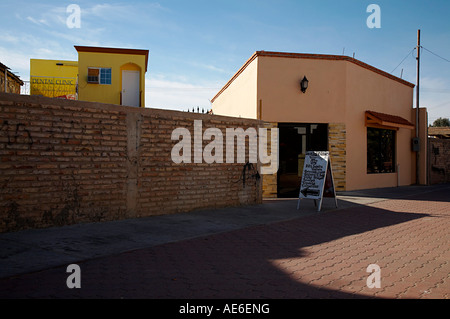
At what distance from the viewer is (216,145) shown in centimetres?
996

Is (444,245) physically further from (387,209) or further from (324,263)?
(387,209)

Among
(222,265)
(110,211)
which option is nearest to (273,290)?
(222,265)

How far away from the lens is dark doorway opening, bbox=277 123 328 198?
528 inches

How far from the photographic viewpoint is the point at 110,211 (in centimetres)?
791

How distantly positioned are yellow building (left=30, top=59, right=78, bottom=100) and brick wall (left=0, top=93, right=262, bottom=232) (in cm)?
1961

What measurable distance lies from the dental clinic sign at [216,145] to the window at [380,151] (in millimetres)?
6912

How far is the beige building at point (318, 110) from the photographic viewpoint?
13422 mm

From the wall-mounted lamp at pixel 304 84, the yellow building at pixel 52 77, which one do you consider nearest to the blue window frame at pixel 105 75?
the yellow building at pixel 52 77

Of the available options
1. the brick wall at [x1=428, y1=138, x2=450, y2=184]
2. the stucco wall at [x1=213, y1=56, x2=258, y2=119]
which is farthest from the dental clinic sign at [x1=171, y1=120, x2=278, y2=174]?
the brick wall at [x1=428, y1=138, x2=450, y2=184]

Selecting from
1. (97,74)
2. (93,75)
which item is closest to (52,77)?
(93,75)

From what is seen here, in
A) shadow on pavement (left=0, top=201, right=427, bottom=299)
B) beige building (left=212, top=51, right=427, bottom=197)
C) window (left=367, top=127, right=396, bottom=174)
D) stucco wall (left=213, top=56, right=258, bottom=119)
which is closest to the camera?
shadow on pavement (left=0, top=201, right=427, bottom=299)

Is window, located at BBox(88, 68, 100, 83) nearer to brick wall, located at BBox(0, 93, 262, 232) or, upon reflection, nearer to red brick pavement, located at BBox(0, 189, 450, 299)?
brick wall, located at BBox(0, 93, 262, 232)

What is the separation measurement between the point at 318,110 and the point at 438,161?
35.1ft

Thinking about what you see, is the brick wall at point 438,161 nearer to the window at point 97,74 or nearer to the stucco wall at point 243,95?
the stucco wall at point 243,95
